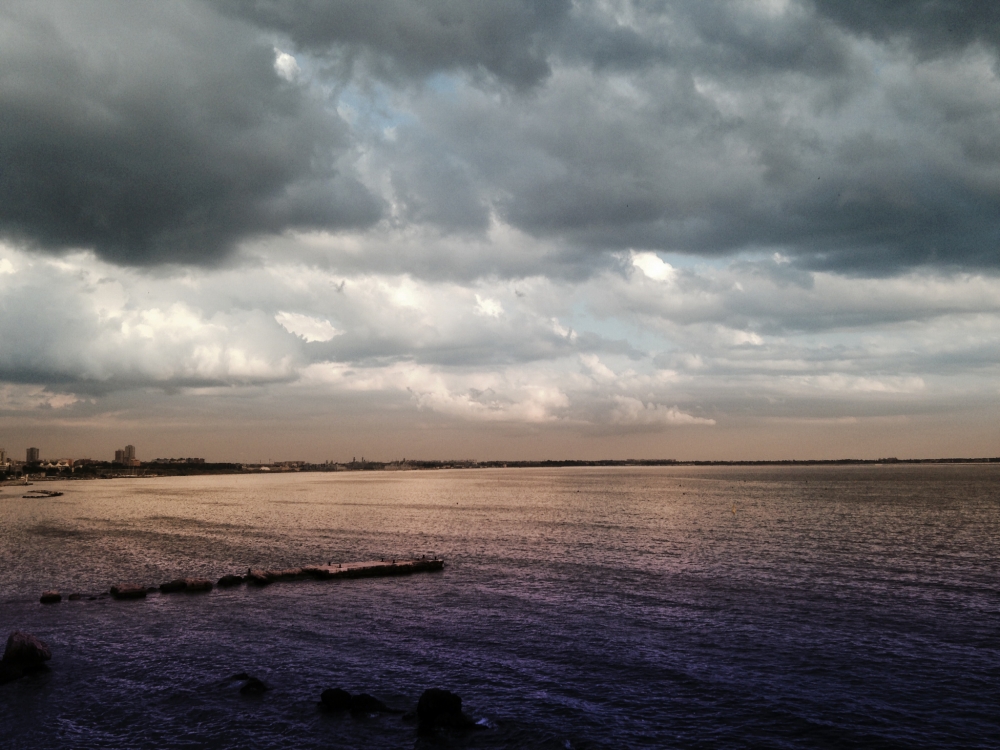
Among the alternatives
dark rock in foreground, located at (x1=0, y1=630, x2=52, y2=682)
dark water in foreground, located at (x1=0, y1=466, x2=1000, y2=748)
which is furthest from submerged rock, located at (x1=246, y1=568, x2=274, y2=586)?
dark rock in foreground, located at (x1=0, y1=630, x2=52, y2=682)

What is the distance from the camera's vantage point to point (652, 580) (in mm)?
61969

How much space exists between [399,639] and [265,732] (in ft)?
49.2

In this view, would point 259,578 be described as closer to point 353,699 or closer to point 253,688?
point 253,688

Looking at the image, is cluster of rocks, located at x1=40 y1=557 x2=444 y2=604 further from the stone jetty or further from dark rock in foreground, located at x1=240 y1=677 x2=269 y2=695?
dark rock in foreground, located at x1=240 y1=677 x2=269 y2=695

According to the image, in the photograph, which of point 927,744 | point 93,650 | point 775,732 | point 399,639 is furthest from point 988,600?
point 93,650

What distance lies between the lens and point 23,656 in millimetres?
38000

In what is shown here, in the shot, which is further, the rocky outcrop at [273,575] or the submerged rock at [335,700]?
the rocky outcrop at [273,575]

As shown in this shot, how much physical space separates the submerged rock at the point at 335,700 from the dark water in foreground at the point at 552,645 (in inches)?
28.5

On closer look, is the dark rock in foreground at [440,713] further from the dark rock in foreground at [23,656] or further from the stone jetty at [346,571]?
the stone jetty at [346,571]

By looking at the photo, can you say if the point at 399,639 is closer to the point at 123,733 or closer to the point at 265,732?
the point at 265,732

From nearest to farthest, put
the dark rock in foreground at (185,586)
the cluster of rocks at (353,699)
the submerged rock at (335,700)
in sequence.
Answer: the cluster of rocks at (353,699), the submerged rock at (335,700), the dark rock in foreground at (185,586)

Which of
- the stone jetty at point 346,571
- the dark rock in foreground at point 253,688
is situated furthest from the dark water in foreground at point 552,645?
the stone jetty at point 346,571

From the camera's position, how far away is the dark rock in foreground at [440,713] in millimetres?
29969

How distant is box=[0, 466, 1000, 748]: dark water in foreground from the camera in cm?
3017
